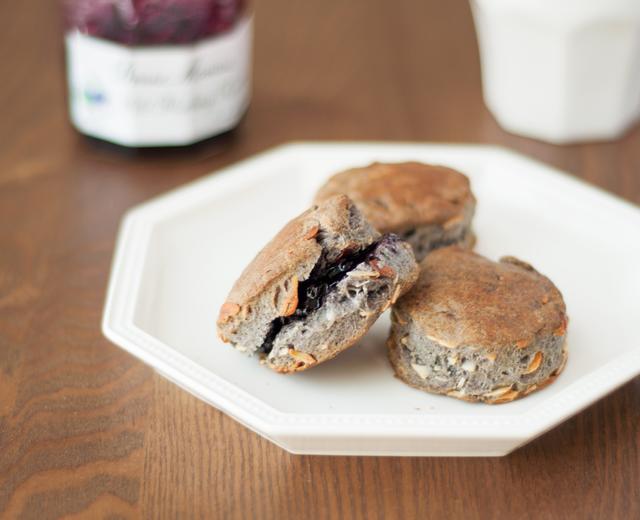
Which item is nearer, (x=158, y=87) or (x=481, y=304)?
(x=481, y=304)

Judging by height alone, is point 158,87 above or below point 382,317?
above

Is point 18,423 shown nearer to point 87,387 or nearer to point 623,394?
point 87,387

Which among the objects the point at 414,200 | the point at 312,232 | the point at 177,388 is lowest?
the point at 177,388

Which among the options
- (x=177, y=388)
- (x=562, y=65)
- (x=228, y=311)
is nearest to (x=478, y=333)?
(x=228, y=311)

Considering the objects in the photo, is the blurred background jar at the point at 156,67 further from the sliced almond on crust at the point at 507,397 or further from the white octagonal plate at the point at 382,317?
the sliced almond on crust at the point at 507,397

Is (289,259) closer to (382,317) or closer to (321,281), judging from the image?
(321,281)

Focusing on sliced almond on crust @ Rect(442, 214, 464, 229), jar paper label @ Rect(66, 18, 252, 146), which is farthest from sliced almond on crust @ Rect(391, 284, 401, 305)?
jar paper label @ Rect(66, 18, 252, 146)

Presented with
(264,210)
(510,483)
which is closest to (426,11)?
(264,210)
